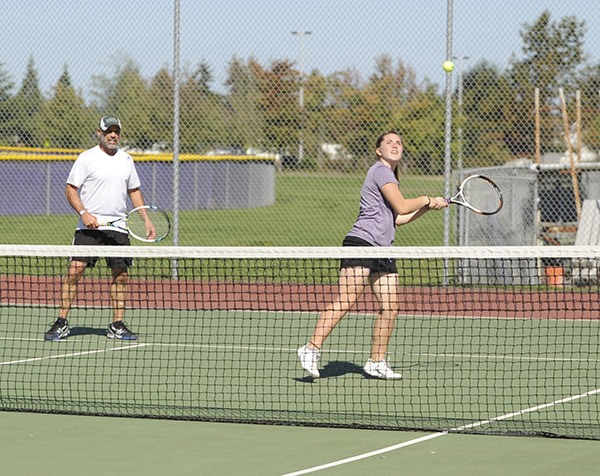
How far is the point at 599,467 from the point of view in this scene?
5.59 metres

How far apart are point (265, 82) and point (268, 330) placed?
5.25m

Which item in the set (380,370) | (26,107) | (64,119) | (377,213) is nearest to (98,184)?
(377,213)

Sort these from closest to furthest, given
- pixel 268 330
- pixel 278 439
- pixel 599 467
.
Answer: pixel 599 467
pixel 278 439
pixel 268 330

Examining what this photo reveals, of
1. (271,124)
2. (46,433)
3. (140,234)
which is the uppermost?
(271,124)

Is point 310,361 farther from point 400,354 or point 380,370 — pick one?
point 400,354

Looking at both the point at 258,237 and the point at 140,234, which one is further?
the point at 258,237

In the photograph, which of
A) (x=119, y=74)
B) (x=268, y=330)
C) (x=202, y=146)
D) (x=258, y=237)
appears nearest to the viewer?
(x=268, y=330)

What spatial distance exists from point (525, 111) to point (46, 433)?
10245 mm

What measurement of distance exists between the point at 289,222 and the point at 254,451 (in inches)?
504

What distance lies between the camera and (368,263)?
795 centimetres

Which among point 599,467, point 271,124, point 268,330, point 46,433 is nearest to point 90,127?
point 271,124

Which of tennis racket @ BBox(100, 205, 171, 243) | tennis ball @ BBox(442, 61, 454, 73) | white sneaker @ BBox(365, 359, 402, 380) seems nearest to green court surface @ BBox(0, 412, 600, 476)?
white sneaker @ BBox(365, 359, 402, 380)

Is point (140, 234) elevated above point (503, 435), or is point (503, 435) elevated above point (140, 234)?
point (140, 234)

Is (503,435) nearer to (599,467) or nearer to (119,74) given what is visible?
(599,467)
